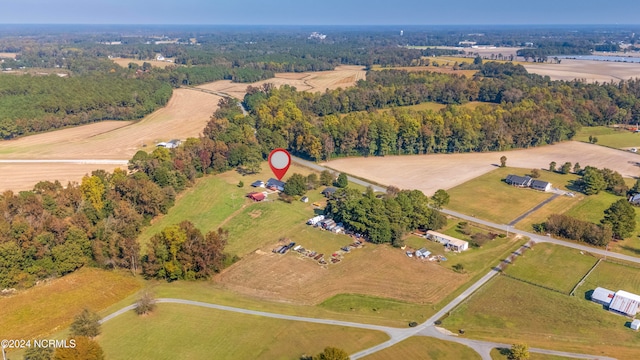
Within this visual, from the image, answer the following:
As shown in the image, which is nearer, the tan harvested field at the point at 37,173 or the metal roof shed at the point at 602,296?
the metal roof shed at the point at 602,296

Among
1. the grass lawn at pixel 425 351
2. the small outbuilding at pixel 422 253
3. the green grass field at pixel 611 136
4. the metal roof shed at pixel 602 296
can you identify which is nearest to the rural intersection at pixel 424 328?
the grass lawn at pixel 425 351

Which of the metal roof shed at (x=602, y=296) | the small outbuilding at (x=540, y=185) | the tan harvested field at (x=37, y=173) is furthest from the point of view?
the small outbuilding at (x=540, y=185)

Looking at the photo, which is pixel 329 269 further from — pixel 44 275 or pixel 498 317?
pixel 44 275

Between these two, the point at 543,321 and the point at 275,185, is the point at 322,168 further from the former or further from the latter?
the point at 543,321

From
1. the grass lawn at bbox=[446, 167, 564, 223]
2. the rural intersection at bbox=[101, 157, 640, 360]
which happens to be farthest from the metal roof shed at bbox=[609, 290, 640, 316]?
the grass lawn at bbox=[446, 167, 564, 223]

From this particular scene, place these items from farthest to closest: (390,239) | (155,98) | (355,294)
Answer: (155,98), (390,239), (355,294)

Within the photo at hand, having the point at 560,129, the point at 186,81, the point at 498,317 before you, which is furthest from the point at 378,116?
the point at 186,81

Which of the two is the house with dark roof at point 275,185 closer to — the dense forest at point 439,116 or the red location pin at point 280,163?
the red location pin at point 280,163
